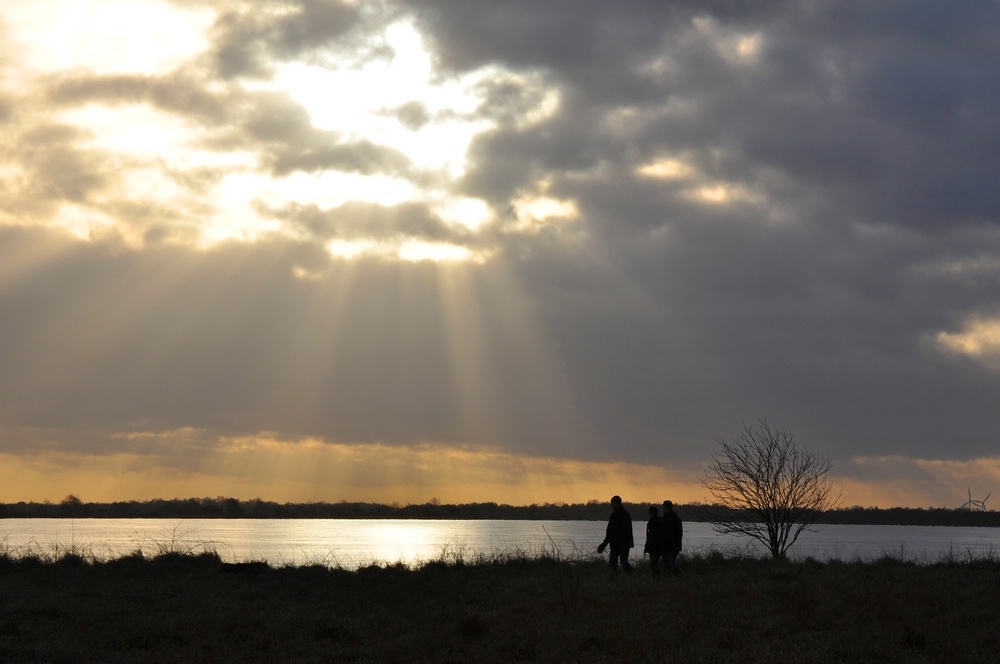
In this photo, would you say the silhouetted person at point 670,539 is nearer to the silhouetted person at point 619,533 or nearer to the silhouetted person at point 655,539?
the silhouetted person at point 655,539

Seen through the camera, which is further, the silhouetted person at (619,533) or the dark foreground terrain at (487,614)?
the silhouetted person at (619,533)

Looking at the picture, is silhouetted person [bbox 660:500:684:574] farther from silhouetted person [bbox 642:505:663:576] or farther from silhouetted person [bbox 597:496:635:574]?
silhouetted person [bbox 597:496:635:574]

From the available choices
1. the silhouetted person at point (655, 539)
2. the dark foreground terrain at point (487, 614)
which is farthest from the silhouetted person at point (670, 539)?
the dark foreground terrain at point (487, 614)

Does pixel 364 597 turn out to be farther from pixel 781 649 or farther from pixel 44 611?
pixel 781 649

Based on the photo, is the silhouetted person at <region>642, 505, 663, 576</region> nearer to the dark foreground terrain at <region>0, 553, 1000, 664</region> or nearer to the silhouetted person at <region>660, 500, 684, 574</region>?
the silhouetted person at <region>660, 500, 684, 574</region>

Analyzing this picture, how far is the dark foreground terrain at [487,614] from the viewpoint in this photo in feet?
51.9

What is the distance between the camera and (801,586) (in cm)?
2134

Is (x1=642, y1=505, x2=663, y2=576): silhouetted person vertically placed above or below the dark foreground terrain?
above

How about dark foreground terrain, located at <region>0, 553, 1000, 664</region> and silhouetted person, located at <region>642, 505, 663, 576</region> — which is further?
silhouetted person, located at <region>642, 505, 663, 576</region>

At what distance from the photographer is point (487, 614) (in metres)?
19.5

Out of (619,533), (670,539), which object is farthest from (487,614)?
(670,539)

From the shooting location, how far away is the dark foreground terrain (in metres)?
15.8

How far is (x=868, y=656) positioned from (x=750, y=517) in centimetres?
2302

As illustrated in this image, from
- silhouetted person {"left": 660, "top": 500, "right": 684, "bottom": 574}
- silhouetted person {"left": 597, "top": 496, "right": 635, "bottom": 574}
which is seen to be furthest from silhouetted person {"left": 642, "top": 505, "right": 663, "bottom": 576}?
silhouetted person {"left": 597, "top": 496, "right": 635, "bottom": 574}
